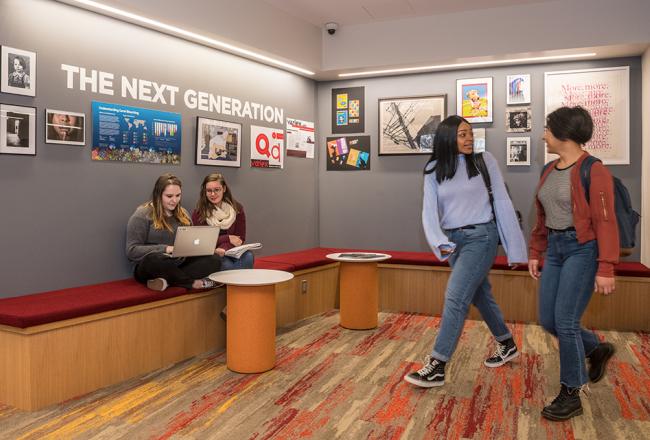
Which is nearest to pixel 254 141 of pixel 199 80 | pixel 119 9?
pixel 199 80

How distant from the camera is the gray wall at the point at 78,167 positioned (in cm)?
357

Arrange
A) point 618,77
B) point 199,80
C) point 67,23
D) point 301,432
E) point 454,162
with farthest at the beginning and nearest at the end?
point 618,77 → point 199,80 → point 67,23 → point 454,162 → point 301,432

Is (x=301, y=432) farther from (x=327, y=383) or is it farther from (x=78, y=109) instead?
(x=78, y=109)

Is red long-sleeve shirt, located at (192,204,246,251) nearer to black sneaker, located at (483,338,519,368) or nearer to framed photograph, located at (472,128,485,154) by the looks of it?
black sneaker, located at (483,338,519,368)

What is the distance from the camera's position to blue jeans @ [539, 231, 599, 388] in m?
2.63

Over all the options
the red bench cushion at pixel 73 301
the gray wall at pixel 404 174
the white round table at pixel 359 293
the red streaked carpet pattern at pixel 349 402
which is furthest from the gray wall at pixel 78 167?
the gray wall at pixel 404 174

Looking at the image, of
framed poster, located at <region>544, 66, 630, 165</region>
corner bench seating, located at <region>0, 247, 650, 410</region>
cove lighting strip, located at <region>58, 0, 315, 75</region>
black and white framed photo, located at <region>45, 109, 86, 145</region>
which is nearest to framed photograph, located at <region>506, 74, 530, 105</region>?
framed poster, located at <region>544, 66, 630, 165</region>

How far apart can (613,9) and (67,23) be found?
176 inches

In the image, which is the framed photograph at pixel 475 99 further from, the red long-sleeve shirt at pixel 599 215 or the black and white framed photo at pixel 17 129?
the black and white framed photo at pixel 17 129

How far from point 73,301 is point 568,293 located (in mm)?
2735

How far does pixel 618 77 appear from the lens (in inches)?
208

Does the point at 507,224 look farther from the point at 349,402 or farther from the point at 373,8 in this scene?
the point at 373,8

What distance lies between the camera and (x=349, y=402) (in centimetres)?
310

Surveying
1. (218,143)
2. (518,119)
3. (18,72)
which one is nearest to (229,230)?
(218,143)
